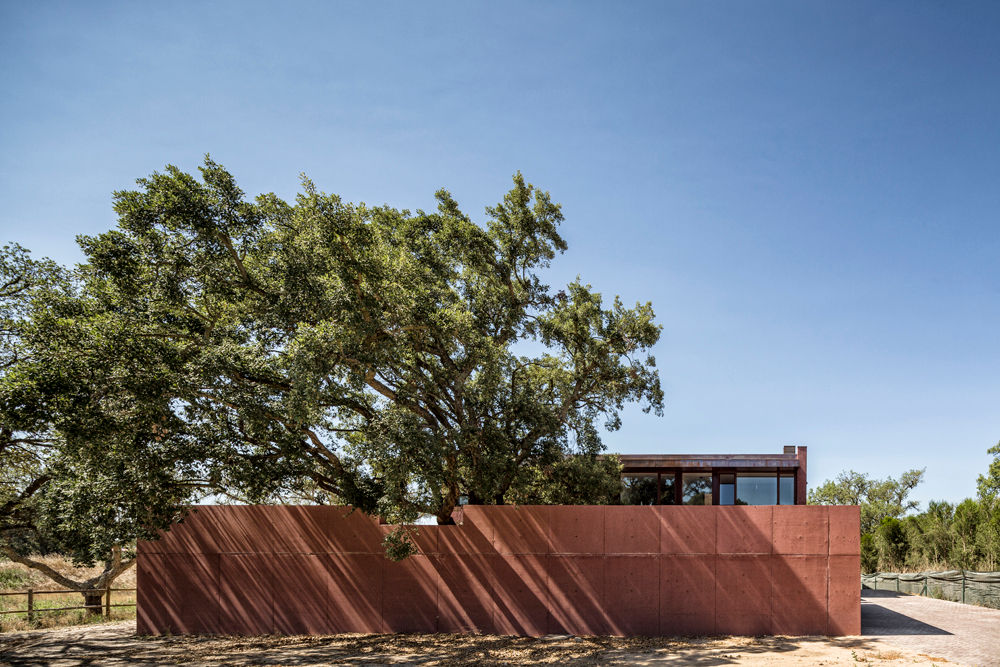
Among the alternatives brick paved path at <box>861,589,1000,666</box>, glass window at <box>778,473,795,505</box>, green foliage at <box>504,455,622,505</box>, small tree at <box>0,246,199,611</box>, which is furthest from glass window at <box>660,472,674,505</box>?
small tree at <box>0,246,199,611</box>

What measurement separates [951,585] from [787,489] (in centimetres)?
643

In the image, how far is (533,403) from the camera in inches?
603

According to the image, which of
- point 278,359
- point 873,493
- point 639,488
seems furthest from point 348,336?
point 873,493

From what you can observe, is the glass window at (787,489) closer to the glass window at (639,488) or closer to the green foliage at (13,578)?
the glass window at (639,488)

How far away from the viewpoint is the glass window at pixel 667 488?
842 inches

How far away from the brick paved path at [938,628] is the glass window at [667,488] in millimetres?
6011

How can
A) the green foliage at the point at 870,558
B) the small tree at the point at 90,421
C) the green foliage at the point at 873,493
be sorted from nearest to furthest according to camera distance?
the small tree at the point at 90,421
the green foliage at the point at 870,558
the green foliage at the point at 873,493

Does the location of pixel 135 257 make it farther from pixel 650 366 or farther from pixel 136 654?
pixel 650 366

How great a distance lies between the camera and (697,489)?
69.6 ft

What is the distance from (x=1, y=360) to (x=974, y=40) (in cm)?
2320

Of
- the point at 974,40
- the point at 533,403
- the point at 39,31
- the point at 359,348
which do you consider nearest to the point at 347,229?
the point at 359,348

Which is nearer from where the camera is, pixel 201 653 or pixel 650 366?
pixel 201 653

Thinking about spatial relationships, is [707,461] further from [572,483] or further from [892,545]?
[892,545]

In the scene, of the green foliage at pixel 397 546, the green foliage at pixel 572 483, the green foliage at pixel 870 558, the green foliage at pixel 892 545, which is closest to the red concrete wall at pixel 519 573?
the green foliage at pixel 397 546
